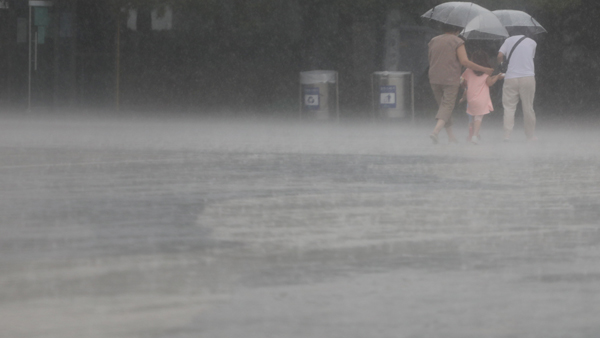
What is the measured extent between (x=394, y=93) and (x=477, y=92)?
204 inches

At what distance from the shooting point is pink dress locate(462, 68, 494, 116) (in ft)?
52.0

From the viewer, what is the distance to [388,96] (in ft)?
70.0

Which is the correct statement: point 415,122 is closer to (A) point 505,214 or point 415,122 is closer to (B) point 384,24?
(B) point 384,24

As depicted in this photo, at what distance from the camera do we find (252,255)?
5.29 meters

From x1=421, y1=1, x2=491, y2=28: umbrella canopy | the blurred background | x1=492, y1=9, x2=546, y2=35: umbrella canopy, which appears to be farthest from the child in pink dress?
the blurred background

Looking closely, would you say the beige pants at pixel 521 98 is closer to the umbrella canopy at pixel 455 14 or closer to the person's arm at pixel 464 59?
the person's arm at pixel 464 59

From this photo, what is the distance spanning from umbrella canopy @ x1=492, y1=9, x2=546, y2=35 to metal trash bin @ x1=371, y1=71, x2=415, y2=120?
3508mm

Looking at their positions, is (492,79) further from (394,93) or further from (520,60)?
(394,93)

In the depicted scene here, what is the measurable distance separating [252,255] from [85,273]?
0.87 meters

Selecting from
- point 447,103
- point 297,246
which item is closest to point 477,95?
point 447,103

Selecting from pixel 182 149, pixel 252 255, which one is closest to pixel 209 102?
pixel 182 149

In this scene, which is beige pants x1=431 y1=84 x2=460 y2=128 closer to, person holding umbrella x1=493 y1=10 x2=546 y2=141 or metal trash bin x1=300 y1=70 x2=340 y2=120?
person holding umbrella x1=493 y1=10 x2=546 y2=141

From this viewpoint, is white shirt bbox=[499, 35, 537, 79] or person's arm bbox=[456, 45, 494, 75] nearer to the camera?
person's arm bbox=[456, 45, 494, 75]

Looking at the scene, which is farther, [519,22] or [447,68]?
[519,22]
